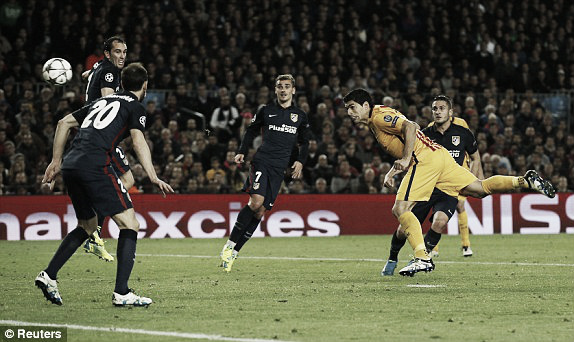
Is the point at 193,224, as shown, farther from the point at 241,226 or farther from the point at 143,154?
the point at 143,154

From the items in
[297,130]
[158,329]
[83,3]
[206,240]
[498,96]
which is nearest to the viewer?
[158,329]

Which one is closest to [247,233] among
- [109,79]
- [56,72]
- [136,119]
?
[109,79]

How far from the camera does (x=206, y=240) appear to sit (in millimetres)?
18656

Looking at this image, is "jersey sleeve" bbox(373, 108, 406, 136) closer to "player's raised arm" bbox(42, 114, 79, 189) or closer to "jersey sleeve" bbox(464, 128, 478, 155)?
"jersey sleeve" bbox(464, 128, 478, 155)

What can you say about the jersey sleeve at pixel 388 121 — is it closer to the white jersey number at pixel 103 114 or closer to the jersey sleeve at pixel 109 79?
the jersey sleeve at pixel 109 79

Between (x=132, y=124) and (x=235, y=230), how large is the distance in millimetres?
4625

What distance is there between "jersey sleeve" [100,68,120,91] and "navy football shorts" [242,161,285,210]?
2449 mm

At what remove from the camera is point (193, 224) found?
1944 centimetres

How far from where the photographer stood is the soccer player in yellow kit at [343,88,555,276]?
1047 centimetres

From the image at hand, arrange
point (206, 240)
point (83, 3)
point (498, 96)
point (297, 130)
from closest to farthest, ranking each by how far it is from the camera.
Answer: point (297, 130), point (206, 240), point (83, 3), point (498, 96)

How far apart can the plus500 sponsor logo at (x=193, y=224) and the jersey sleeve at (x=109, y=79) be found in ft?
26.1

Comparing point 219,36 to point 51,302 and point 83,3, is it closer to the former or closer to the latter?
point 83,3

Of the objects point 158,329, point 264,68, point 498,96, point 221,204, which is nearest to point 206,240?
point 221,204

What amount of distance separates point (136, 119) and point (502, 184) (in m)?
4.86
